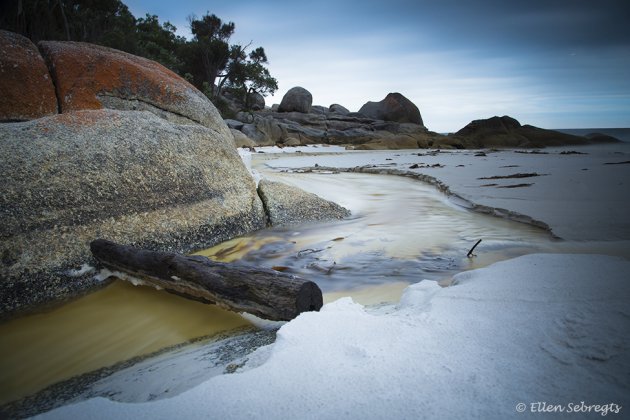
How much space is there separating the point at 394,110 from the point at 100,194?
126ft

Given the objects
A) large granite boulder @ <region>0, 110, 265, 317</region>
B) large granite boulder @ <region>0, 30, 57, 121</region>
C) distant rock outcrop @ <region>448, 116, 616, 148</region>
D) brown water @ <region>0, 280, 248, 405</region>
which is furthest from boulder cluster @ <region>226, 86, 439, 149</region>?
brown water @ <region>0, 280, 248, 405</region>

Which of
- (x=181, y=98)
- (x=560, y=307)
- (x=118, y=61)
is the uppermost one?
(x=118, y=61)

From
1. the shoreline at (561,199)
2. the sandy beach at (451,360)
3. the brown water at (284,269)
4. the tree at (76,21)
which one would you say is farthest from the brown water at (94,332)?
the tree at (76,21)

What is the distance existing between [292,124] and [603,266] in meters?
29.2

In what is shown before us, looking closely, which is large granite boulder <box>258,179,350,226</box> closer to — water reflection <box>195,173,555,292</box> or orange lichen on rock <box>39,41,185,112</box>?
water reflection <box>195,173,555,292</box>

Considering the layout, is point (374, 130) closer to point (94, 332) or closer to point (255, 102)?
point (255, 102)

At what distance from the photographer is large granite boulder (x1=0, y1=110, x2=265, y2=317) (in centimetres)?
258

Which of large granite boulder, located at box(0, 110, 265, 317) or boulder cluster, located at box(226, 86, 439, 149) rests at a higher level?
boulder cluster, located at box(226, 86, 439, 149)

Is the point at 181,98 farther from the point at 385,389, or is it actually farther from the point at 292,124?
the point at 292,124

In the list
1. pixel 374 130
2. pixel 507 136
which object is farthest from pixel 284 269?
pixel 374 130

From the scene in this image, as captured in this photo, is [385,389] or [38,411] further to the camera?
[38,411]

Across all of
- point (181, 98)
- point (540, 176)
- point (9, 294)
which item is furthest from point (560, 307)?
point (540, 176)

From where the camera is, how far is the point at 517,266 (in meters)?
2.17

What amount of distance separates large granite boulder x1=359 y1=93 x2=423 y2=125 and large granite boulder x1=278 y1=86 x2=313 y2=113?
6.50 m
